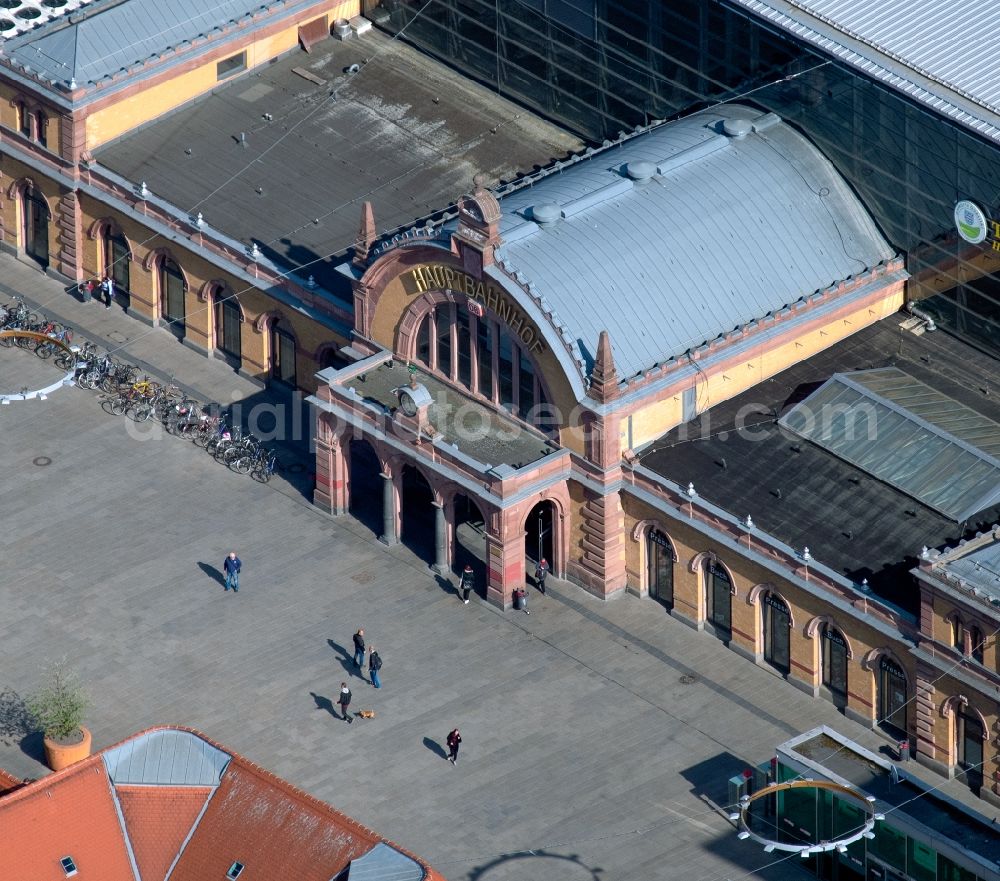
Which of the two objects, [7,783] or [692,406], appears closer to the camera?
[7,783]

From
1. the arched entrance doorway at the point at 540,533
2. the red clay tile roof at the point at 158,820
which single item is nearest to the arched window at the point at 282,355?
the arched entrance doorway at the point at 540,533

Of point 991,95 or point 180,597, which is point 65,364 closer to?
point 180,597

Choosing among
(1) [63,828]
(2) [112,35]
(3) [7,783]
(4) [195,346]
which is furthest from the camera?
(2) [112,35]

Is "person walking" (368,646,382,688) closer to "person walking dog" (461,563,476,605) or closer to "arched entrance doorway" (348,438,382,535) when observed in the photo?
"person walking dog" (461,563,476,605)

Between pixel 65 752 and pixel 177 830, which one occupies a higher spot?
pixel 65 752

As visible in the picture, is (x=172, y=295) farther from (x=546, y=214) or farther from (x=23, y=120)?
(x=546, y=214)

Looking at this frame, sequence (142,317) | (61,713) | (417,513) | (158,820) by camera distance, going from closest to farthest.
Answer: (158,820) < (61,713) < (417,513) < (142,317)

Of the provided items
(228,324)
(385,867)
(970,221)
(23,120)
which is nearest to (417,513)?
(228,324)
